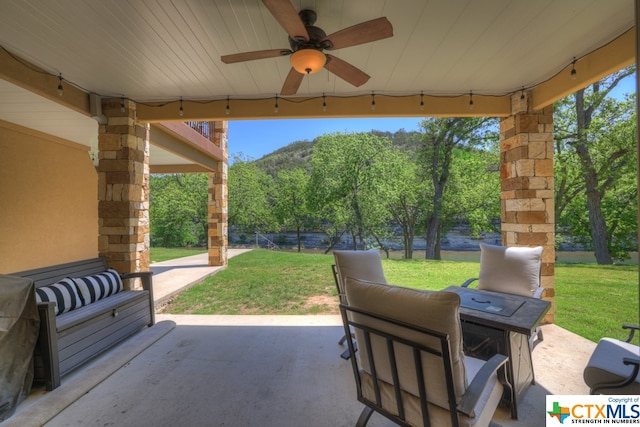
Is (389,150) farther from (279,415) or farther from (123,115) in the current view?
(279,415)

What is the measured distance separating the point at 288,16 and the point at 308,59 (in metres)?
0.32

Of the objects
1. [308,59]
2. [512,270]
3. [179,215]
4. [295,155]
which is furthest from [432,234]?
[295,155]

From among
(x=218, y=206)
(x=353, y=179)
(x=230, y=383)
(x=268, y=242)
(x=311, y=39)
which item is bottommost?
(x=268, y=242)

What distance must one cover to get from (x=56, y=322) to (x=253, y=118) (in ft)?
8.84

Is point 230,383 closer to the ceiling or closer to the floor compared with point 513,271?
closer to the floor

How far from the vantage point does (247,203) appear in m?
15.6

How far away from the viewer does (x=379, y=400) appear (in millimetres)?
1465

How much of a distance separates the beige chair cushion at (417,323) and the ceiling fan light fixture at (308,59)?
1446 millimetres

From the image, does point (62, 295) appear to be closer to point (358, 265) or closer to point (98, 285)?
point (98, 285)

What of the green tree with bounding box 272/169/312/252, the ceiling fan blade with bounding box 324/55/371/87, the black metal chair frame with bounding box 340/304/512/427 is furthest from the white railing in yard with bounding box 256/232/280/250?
the black metal chair frame with bounding box 340/304/512/427

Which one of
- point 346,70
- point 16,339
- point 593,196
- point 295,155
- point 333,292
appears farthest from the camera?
point 295,155

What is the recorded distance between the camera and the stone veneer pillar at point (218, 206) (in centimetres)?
691

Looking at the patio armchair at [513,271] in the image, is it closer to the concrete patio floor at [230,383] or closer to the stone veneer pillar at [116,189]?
the concrete patio floor at [230,383]

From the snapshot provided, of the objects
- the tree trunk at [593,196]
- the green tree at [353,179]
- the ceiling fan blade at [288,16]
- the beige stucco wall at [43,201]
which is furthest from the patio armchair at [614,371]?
the green tree at [353,179]
